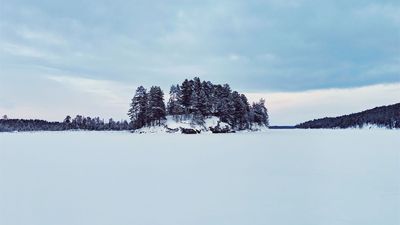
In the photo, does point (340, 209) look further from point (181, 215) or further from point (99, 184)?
point (99, 184)

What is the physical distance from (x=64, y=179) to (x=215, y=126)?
319 feet

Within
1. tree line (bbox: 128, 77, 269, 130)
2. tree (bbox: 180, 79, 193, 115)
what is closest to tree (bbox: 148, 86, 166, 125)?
tree line (bbox: 128, 77, 269, 130)

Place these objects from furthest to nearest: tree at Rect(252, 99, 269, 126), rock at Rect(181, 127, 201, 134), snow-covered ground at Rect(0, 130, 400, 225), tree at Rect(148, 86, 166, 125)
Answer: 1. tree at Rect(252, 99, 269, 126)
2. tree at Rect(148, 86, 166, 125)
3. rock at Rect(181, 127, 201, 134)
4. snow-covered ground at Rect(0, 130, 400, 225)

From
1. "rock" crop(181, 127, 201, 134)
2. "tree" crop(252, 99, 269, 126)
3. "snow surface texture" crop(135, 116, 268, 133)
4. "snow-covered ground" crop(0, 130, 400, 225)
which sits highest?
"tree" crop(252, 99, 269, 126)

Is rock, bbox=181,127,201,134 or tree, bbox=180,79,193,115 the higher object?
tree, bbox=180,79,193,115

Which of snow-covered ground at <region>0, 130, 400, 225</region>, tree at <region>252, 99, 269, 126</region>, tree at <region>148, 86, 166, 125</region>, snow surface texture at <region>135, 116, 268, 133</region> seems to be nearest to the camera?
snow-covered ground at <region>0, 130, 400, 225</region>

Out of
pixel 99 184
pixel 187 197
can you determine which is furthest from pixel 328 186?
pixel 99 184

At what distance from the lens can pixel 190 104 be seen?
380 feet

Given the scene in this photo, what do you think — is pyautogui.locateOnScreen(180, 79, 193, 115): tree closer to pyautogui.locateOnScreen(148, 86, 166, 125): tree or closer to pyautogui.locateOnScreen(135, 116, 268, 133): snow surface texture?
pyautogui.locateOnScreen(135, 116, 268, 133): snow surface texture

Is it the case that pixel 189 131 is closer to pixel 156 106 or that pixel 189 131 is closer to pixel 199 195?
pixel 156 106

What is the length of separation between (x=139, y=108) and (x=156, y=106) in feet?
26.6

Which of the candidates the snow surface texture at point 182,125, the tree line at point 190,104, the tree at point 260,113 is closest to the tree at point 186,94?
the tree line at point 190,104

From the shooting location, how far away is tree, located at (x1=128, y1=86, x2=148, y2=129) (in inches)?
4556

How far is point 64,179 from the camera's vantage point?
17.3m
